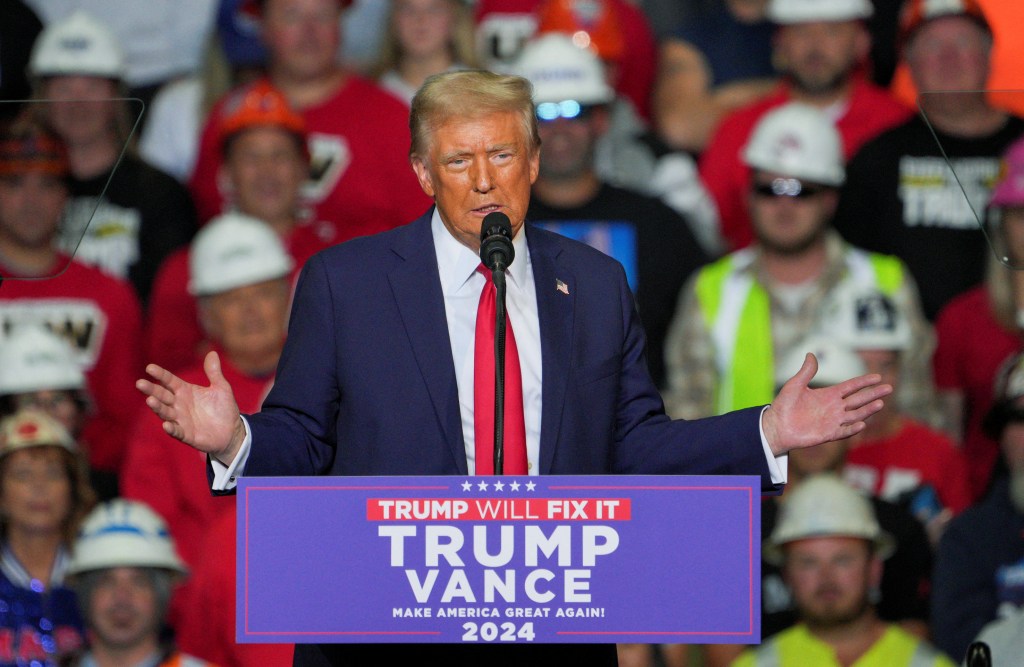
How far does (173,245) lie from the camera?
6.87 metres

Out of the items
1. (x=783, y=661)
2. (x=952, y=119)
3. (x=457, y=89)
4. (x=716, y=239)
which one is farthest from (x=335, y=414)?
(x=716, y=239)

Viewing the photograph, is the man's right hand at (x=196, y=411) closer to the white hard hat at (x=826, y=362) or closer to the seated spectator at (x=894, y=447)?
the white hard hat at (x=826, y=362)

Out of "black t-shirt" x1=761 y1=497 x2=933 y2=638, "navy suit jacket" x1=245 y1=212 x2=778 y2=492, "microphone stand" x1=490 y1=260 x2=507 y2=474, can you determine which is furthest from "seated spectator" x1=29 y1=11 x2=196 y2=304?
"microphone stand" x1=490 y1=260 x2=507 y2=474

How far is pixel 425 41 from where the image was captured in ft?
23.4

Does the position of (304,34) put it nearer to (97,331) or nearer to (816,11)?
(97,331)

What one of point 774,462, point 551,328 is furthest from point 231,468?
point 774,462

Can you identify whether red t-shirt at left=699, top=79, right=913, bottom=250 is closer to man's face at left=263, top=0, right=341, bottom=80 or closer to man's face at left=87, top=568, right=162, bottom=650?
man's face at left=263, top=0, right=341, bottom=80

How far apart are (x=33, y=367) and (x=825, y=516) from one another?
8.70 feet

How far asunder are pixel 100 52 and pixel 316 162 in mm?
987

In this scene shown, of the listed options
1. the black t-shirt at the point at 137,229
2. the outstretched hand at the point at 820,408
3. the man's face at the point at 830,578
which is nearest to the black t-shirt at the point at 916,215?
the man's face at the point at 830,578

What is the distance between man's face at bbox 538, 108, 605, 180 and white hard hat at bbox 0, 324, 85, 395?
1760 millimetres

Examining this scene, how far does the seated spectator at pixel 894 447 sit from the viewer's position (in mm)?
5820

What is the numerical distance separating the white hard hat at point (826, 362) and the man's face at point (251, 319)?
1.65 metres

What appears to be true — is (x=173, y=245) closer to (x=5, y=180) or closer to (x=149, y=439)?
(x=149, y=439)
